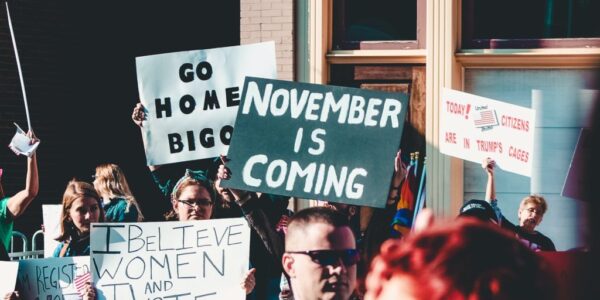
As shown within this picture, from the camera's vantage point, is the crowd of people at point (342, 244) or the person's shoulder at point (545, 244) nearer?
the crowd of people at point (342, 244)

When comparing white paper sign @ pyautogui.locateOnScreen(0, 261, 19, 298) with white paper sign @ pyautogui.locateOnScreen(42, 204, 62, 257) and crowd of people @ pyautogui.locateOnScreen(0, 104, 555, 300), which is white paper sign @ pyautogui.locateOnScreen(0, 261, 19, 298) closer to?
crowd of people @ pyautogui.locateOnScreen(0, 104, 555, 300)

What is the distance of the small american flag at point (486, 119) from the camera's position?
6918 mm

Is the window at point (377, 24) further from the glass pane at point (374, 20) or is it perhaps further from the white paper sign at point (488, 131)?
the white paper sign at point (488, 131)

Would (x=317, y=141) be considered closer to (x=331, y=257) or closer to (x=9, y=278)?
(x=331, y=257)

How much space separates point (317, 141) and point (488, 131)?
4.75 feet

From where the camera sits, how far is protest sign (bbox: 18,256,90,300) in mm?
6539

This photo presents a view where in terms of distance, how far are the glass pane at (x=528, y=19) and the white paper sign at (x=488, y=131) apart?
233 centimetres

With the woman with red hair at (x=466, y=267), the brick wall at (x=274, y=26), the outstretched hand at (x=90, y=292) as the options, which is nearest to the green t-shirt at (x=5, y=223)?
the outstretched hand at (x=90, y=292)

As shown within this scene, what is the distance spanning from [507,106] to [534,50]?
2.32m

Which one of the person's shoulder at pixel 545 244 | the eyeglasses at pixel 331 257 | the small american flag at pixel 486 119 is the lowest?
the person's shoulder at pixel 545 244

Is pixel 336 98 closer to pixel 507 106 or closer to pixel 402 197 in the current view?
pixel 507 106

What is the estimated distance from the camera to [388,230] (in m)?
7.01

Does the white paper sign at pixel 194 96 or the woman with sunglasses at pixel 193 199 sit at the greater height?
the white paper sign at pixel 194 96

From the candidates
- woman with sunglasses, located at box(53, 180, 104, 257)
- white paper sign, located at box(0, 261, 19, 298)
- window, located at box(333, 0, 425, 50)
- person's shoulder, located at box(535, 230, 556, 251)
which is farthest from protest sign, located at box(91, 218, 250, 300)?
window, located at box(333, 0, 425, 50)
